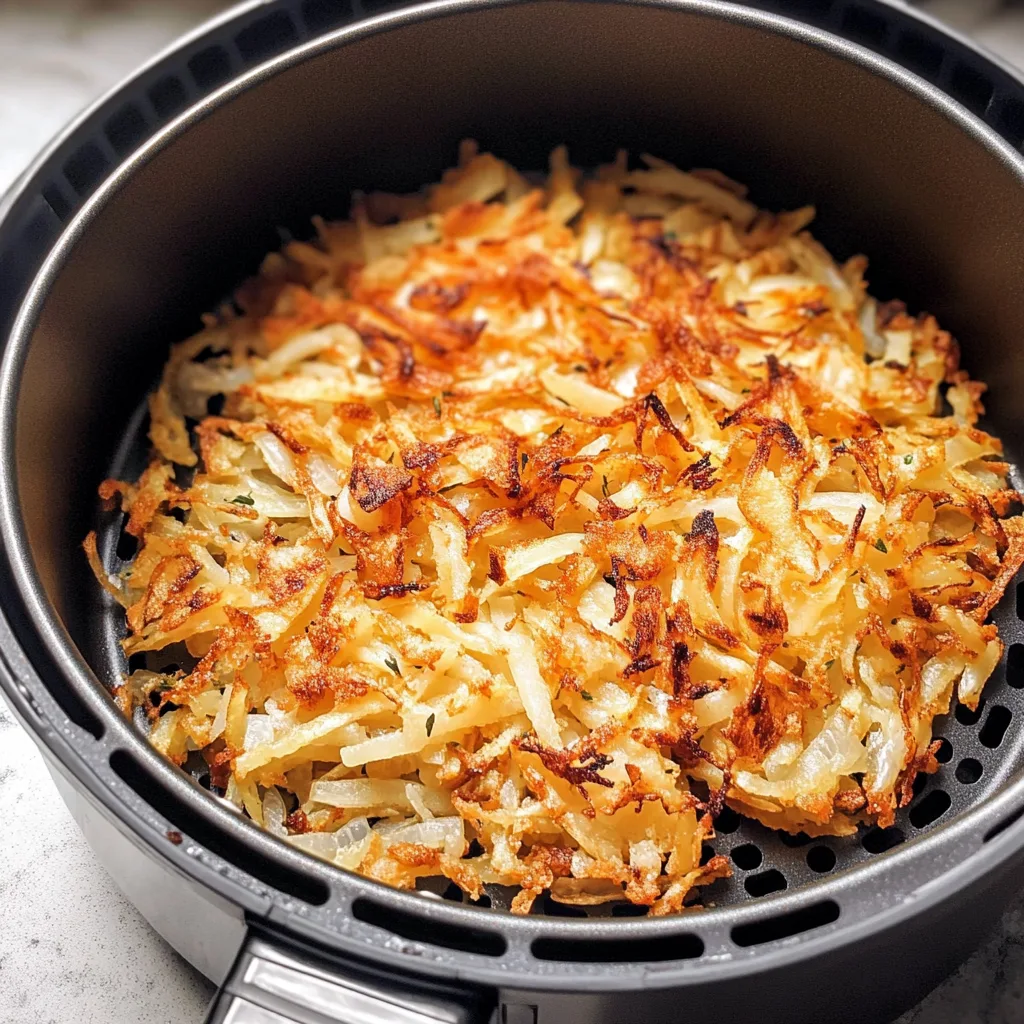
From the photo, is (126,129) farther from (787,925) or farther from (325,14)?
(787,925)

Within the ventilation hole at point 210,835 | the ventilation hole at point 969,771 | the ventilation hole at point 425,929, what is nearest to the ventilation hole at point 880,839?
the ventilation hole at point 969,771

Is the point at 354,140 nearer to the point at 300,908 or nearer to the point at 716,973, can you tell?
the point at 300,908

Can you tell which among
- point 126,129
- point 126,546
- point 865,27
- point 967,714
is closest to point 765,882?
point 967,714

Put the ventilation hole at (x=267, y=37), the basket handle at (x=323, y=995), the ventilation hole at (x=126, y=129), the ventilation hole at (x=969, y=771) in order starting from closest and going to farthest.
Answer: the basket handle at (x=323, y=995), the ventilation hole at (x=969, y=771), the ventilation hole at (x=126, y=129), the ventilation hole at (x=267, y=37)

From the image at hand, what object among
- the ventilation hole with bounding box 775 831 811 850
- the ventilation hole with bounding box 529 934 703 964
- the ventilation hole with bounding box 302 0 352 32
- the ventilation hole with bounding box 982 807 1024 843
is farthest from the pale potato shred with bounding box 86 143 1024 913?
the ventilation hole with bounding box 302 0 352 32

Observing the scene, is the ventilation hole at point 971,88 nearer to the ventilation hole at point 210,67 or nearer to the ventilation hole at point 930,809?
the ventilation hole at point 930,809
